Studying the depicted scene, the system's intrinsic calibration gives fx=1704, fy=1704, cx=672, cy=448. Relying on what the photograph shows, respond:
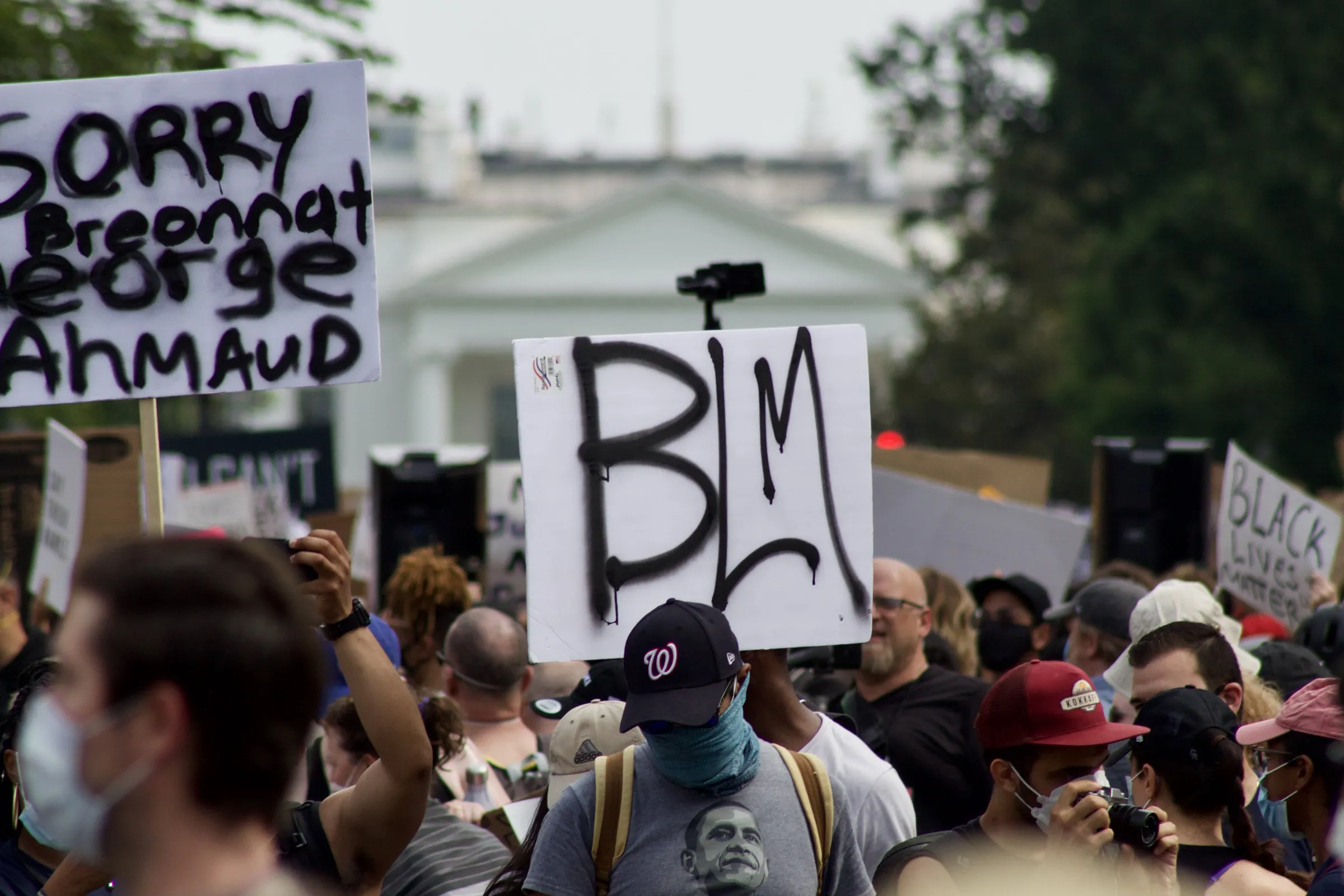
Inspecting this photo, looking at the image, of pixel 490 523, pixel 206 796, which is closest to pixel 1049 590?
pixel 490 523

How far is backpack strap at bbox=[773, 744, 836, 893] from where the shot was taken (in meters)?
2.68

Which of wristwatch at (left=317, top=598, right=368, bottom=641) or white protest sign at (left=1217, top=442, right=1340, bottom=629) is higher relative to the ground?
wristwatch at (left=317, top=598, right=368, bottom=641)

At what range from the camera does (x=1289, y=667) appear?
175 inches

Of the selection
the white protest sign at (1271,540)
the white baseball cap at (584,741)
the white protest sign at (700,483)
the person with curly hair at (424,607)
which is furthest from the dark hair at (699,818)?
the white protest sign at (1271,540)

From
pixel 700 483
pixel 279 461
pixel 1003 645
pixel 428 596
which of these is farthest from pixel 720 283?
pixel 279 461

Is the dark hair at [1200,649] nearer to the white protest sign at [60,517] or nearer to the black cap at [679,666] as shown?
the black cap at [679,666]

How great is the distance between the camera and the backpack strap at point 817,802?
2.68 meters

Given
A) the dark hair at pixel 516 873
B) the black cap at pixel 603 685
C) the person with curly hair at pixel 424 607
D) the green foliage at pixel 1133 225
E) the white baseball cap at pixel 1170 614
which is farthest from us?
the green foliage at pixel 1133 225

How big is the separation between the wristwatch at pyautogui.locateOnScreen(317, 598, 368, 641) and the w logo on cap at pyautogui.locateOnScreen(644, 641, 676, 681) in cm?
46

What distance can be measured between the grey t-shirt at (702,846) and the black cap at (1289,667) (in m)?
2.09

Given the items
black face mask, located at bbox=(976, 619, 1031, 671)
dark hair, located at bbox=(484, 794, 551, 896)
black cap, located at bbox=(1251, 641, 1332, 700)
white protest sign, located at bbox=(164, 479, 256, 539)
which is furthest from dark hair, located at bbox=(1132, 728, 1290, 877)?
white protest sign, located at bbox=(164, 479, 256, 539)

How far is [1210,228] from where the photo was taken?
27.6m

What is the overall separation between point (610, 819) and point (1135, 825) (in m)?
0.83

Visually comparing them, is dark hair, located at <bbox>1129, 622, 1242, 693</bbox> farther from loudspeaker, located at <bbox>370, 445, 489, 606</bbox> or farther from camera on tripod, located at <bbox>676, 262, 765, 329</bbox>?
loudspeaker, located at <bbox>370, 445, 489, 606</bbox>
